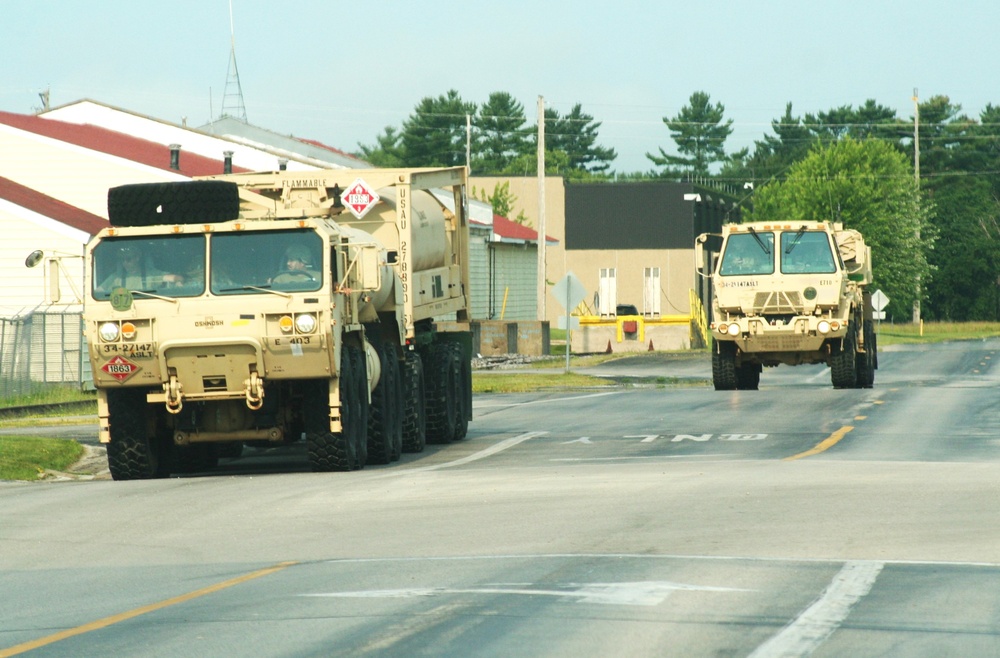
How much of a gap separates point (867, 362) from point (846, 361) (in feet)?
4.70

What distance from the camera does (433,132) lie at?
146 meters

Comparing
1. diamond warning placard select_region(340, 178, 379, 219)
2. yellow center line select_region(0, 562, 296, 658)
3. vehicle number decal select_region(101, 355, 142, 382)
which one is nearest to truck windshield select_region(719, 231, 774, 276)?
diamond warning placard select_region(340, 178, 379, 219)

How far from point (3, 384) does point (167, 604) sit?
27013 mm

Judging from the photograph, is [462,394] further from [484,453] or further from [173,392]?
[173,392]

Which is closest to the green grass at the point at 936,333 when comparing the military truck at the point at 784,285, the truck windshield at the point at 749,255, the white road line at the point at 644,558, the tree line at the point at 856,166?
the tree line at the point at 856,166

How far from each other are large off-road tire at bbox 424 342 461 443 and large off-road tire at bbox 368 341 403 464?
177cm

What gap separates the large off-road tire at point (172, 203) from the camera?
16.7m

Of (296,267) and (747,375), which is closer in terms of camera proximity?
(296,267)

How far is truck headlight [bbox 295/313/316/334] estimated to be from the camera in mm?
16031

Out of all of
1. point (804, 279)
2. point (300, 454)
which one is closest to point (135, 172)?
point (804, 279)

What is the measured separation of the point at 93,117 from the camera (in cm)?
5981

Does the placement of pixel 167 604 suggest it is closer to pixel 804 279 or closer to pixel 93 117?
pixel 804 279

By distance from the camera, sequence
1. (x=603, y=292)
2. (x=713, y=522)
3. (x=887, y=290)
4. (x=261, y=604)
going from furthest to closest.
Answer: (x=603, y=292) → (x=887, y=290) → (x=713, y=522) → (x=261, y=604)

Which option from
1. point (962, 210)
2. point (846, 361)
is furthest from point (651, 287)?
point (846, 361)
